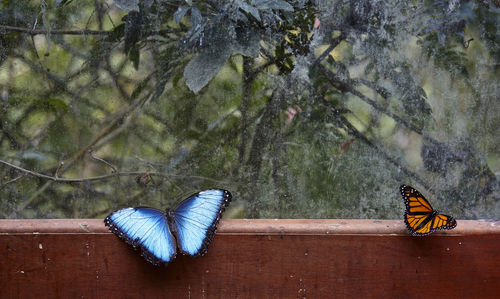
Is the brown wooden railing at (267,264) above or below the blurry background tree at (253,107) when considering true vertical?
below

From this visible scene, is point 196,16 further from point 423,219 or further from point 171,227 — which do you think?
point 423,219

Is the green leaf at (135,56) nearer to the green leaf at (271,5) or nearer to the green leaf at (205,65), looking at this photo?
the green leaf at (205,65)

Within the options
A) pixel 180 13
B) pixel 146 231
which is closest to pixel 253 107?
pixel 180 13

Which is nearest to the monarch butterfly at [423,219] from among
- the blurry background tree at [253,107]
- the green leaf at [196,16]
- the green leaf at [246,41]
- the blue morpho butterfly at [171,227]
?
the blurry background tree at [253,107]

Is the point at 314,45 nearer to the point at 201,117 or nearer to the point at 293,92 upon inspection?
the point at 293,92

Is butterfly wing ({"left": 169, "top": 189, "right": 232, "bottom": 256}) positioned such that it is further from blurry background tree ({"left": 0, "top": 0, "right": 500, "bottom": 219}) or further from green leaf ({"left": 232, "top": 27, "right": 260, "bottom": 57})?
green leaf ({"left": 232, "top": 27, "right": 260, "bottom": 57})

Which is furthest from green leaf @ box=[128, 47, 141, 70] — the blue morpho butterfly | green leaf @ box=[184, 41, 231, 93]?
the blue morpho butterfly
